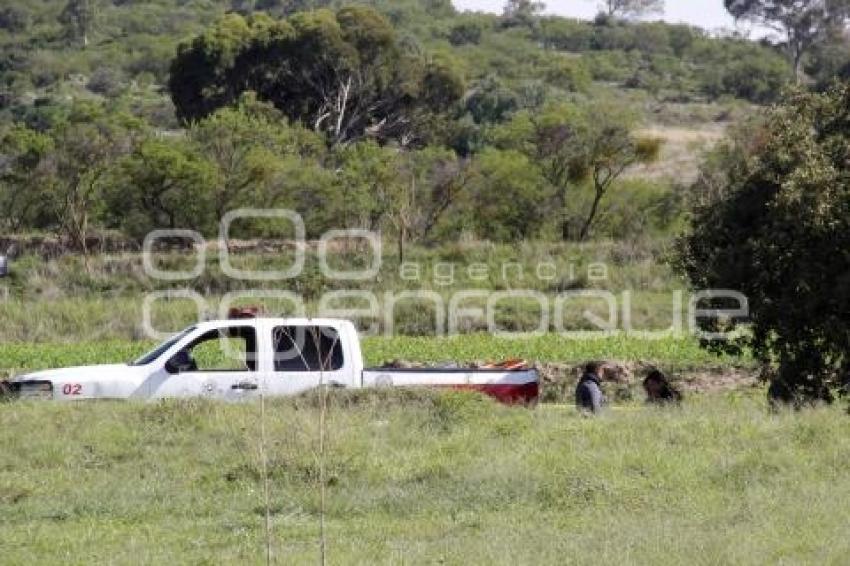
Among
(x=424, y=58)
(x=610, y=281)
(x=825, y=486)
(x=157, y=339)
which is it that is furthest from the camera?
(x=424, y=58)

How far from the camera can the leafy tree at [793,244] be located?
17234 mm

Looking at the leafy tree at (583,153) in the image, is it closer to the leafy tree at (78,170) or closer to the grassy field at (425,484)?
the leafy tree at (78,170)

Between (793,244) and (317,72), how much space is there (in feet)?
159

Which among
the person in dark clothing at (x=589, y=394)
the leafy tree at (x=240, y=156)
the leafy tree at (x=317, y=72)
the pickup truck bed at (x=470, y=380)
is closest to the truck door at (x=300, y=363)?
the pickup truck bed at (x=470, y=380)

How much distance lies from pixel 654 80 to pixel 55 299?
67641mm

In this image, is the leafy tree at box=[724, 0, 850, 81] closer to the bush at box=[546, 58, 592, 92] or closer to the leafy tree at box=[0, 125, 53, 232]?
the bush at box=[546, 58, 592, 92]

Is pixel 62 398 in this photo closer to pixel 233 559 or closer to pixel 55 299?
pixel 233 559

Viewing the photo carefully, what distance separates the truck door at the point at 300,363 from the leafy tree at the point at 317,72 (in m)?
46.6

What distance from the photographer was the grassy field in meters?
10.5

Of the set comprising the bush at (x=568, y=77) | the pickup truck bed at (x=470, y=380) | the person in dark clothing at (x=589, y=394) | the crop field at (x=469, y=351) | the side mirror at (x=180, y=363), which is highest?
the bush at (x=568, y=77)

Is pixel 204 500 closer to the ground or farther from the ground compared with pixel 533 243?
farther from the ground

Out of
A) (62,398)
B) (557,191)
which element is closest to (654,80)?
(557,191)

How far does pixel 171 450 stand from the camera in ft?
47.7

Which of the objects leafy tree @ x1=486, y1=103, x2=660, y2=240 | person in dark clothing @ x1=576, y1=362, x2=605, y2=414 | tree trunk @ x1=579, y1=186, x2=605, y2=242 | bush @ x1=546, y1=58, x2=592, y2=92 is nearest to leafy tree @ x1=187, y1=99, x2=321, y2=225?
leafy tree @ x1=486, y1=103, x2=660, y2=240
